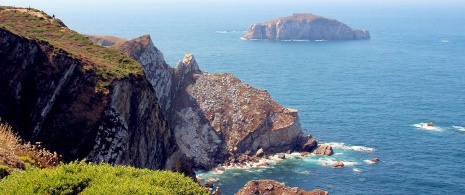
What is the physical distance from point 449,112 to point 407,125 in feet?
47.9

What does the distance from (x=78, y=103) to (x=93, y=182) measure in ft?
105

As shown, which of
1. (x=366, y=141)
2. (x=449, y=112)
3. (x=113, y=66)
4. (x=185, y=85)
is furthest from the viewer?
(x=449, y=112)

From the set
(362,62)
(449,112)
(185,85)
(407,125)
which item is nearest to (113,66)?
(185,85)

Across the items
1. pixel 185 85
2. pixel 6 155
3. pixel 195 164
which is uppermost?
pixel 6 155

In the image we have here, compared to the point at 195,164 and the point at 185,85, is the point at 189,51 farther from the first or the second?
the point at 195,164

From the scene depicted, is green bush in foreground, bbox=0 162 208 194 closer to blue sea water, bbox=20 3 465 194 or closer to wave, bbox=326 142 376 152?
blue sea water, bbox=20 3 465 194

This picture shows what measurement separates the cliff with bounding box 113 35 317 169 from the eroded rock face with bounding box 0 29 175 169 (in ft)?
107

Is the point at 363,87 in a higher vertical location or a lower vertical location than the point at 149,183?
lower

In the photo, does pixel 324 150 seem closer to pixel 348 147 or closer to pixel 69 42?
pixel 348 147

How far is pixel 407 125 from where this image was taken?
10881cm

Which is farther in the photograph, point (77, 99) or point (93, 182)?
point (77, 99)

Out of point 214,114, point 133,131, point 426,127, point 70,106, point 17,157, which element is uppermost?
point 17,157

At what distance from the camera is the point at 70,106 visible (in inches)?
2041

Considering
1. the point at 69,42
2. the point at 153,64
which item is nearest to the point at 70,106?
the point at 69,42
